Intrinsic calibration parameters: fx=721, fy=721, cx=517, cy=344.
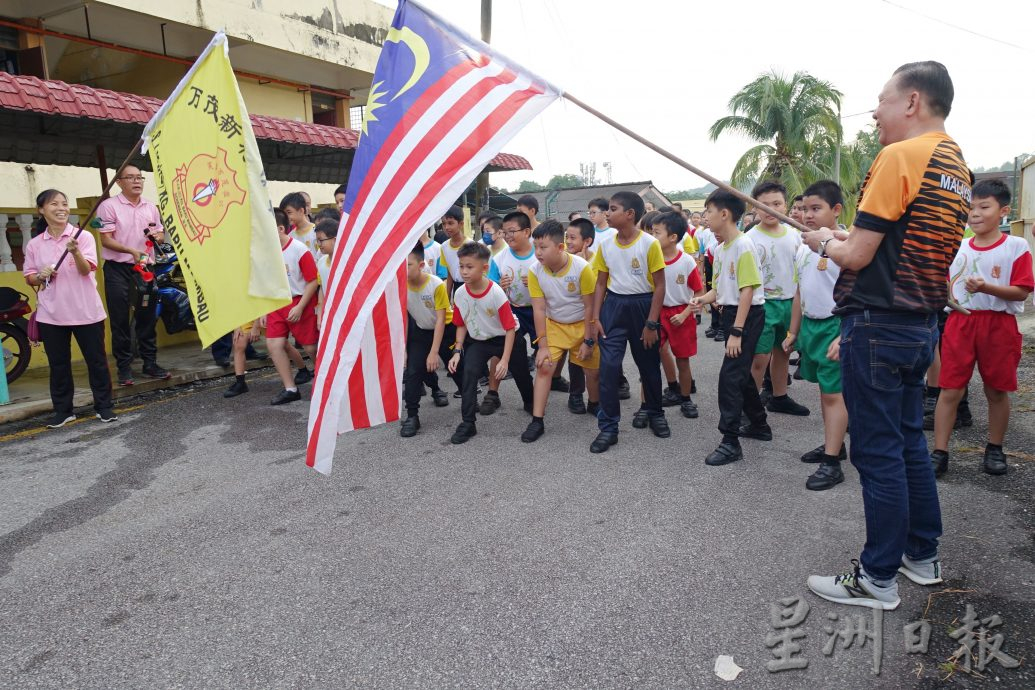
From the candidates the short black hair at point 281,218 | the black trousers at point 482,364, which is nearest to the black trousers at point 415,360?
the black trousers at point 482,364

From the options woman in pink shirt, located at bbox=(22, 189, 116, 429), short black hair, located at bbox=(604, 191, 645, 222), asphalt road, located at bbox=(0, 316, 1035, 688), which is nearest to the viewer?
asphalt road, located at bbox=(0, 316, 1035, 688)

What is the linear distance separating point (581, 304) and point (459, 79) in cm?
285

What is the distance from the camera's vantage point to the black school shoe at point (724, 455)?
14.6 feet

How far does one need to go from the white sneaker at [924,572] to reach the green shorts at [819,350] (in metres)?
1.30

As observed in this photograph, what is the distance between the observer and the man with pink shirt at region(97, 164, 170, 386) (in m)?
6.84

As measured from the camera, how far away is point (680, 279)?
6.02 m

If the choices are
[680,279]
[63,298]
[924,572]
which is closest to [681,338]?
[680,279]

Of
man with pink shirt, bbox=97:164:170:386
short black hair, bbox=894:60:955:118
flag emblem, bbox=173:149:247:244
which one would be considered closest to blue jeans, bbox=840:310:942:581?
short black hair, bbox=894:60:955:118

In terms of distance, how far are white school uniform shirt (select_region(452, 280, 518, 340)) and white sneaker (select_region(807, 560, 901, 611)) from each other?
10.0 feet

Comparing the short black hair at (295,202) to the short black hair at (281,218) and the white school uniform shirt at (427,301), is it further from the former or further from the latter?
the white school uniform shirt at (427,301)

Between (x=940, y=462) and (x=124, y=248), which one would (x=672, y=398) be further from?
(x=124, y=248)

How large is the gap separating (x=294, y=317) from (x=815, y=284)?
14.5ft

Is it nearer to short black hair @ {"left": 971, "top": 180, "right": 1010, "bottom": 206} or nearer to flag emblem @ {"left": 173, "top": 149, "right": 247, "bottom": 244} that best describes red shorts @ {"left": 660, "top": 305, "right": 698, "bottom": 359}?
short black hair @ {"left": 971, "top": 180, "right": 1010, "bottom": 206}

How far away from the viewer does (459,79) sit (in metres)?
2.97
